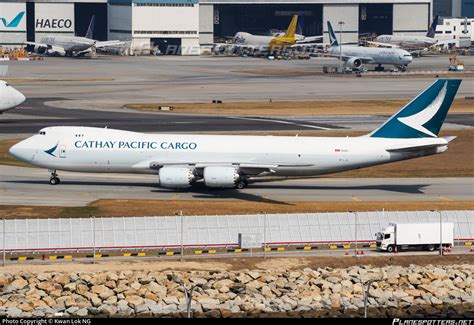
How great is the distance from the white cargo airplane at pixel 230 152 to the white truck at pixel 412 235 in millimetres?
19554

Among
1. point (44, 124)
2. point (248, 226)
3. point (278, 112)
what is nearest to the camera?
point (248, 226)

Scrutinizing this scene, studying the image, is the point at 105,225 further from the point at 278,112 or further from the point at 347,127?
the point at 278,112

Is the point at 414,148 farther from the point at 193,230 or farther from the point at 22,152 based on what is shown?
the point at 22,152

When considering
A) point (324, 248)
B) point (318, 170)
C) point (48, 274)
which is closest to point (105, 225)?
point (48, 274)

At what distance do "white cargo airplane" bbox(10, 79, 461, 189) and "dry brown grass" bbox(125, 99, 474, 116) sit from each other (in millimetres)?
59503

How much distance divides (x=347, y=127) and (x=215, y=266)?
71352 millimetres

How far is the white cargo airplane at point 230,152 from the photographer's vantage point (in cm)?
9012

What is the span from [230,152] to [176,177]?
4719mm

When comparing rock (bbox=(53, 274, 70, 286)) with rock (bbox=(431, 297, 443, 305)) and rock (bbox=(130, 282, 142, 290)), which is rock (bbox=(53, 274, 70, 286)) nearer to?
rock (bbox=(130, 282, 142, 290))

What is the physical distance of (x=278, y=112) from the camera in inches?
6058

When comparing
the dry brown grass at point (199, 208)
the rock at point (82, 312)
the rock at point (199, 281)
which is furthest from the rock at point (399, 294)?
the dry brown grass at point (199, 208)

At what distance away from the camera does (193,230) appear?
228ft

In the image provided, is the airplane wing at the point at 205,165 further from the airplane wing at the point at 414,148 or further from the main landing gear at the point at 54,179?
the main landing gear at the point at 54,179

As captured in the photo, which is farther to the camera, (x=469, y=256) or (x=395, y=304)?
(x=469, y=256)
